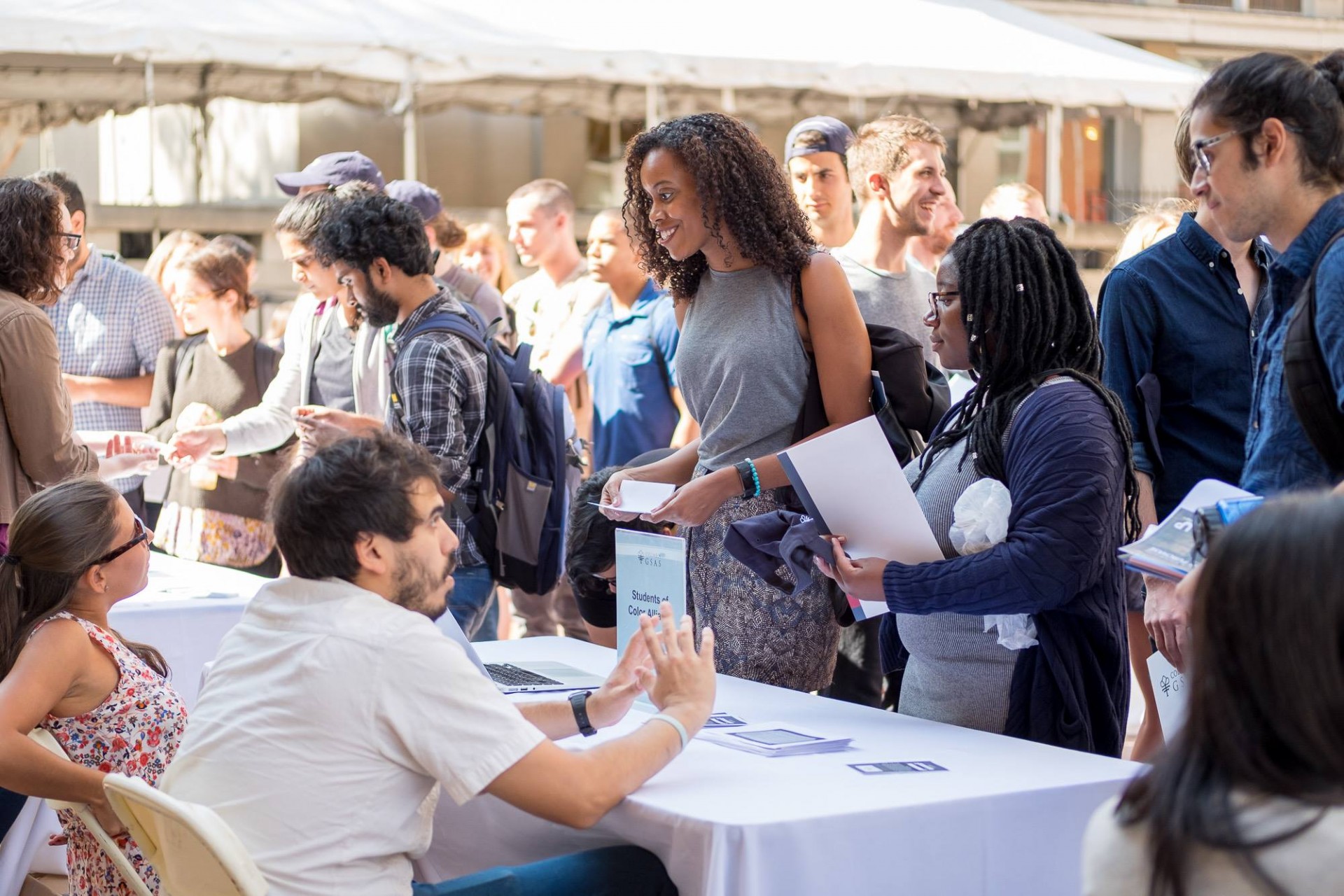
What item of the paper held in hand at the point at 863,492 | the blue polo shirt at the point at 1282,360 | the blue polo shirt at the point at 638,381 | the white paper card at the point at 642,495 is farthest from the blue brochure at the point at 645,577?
the blue polo shirt at the point at 638,381

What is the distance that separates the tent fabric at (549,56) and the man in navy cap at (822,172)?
5.15 m

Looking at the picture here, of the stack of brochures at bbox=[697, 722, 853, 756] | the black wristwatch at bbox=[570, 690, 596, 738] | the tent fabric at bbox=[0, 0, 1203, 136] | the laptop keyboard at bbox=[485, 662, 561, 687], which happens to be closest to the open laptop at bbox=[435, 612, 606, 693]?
the laptop keyboard at bbox=[485, 662, 561, 687]

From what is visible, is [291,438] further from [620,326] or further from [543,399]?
[543,399]

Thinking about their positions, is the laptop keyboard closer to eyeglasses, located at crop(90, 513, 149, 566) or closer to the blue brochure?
the blue brochure

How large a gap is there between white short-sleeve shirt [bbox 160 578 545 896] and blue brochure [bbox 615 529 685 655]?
531mm

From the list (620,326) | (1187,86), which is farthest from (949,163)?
(620,326)

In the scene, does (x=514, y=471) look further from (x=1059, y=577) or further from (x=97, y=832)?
(x=1059, y=577)

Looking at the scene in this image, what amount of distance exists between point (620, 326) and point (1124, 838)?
12.2ft

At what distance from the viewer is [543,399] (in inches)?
142

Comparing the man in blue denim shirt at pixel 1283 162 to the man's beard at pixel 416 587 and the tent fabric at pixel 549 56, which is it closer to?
the man's beard at pixel 416 587

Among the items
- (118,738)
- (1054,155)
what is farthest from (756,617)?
(1054,155)

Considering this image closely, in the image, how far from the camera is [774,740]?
84.4 inches

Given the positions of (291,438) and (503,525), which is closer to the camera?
(503,525)

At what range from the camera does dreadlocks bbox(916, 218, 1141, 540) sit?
2.19 meters
